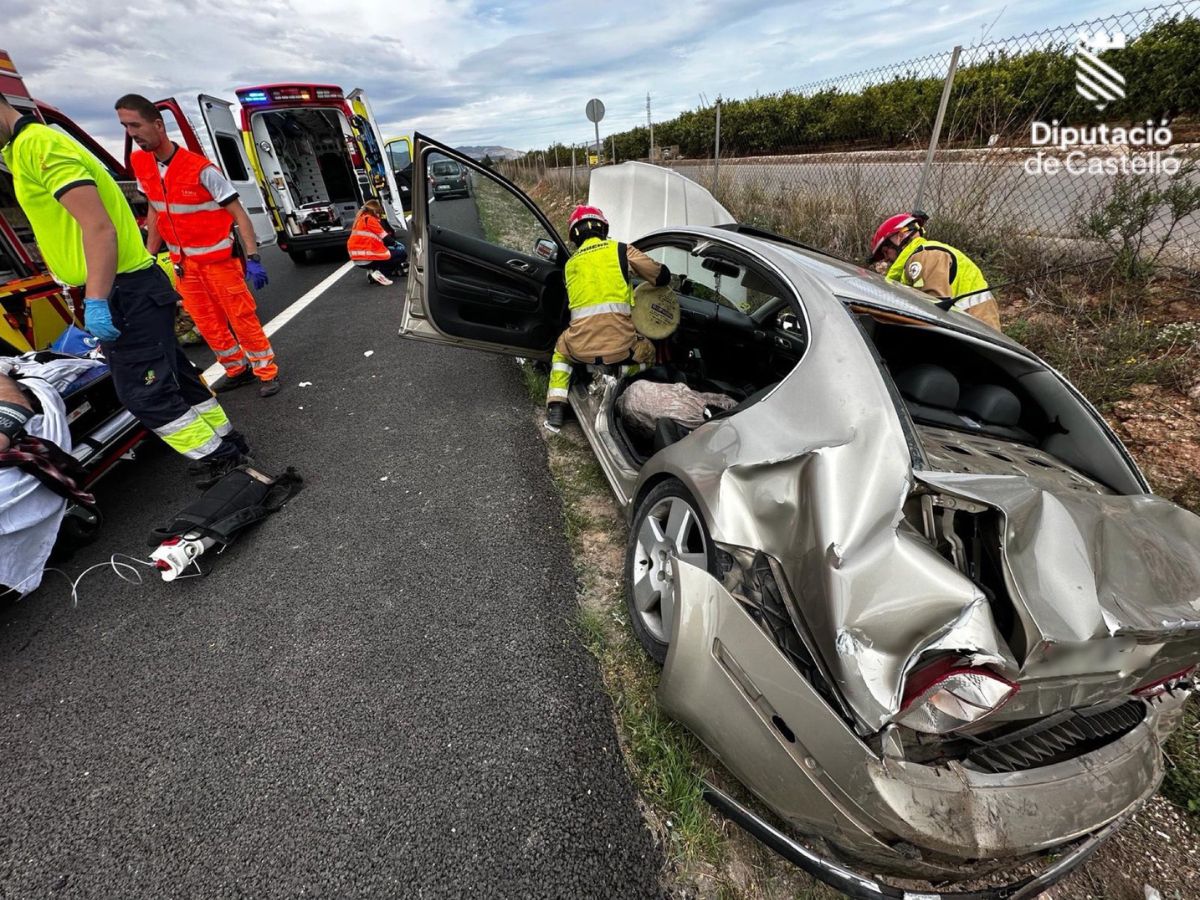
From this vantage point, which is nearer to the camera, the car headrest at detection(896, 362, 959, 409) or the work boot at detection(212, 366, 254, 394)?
the car headrest at detection(896, 362, 959, 409)

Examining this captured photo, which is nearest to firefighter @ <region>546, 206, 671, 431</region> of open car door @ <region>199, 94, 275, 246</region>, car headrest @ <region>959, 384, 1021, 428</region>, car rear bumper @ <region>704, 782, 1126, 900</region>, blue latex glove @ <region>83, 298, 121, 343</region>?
car headrest @ <region>959, 384, 1021, 428</region>

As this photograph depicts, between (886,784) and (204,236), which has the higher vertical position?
(204,236)

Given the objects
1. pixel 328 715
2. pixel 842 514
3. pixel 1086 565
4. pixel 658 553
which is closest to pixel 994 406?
pixel 1086 565

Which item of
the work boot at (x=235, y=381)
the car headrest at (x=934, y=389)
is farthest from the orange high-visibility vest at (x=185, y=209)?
the car headrest at (x=934, y=389)

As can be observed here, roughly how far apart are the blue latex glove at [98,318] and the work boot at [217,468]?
783 mm

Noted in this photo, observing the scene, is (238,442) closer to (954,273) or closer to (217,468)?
(217,468)

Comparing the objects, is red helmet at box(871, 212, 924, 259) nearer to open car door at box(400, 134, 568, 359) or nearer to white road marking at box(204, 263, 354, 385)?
open car door at box(400, 134, 568, 359)

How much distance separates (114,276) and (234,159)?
7192 mm

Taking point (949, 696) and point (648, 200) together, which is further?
point (648, 200)

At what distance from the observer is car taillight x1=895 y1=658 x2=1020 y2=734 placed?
983mm

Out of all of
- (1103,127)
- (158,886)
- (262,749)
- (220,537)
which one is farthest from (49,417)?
(1103,127)

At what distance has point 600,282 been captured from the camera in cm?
300

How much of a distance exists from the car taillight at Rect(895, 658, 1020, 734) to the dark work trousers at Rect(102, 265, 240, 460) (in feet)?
10.8

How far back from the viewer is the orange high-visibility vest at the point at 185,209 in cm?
345
